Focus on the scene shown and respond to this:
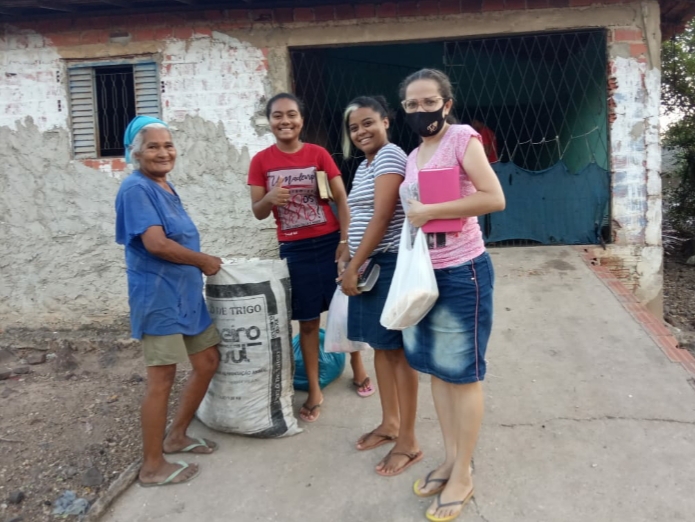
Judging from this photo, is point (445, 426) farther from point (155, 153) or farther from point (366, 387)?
point (155, 153)

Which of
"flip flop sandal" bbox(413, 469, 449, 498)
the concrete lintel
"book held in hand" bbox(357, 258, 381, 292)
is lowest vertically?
"flip flop sandal" bbox(413, 469, 449, 498)

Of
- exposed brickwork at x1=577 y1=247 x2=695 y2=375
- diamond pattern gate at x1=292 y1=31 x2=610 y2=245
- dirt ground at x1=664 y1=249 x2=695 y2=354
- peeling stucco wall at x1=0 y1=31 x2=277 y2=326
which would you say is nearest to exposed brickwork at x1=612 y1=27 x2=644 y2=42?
diamond pattern gate at x1=292 y1=31 x2=610 y2=245

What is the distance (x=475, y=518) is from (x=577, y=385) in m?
1.36

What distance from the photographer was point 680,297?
6473 mm

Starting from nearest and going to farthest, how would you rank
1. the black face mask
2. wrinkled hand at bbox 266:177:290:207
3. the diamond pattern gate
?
the black face mask < wrinkled hand at bbox 266:177:290:207 < the diamond pattern gate

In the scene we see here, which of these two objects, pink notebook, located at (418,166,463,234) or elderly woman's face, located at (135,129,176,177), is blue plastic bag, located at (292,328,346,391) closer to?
elderly woman's face, located at (135,129,176,177)

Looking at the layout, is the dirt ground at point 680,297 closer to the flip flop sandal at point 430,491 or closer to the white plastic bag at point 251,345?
the flip flop sandal at point 430,491

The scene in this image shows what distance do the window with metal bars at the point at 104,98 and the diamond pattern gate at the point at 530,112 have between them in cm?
148

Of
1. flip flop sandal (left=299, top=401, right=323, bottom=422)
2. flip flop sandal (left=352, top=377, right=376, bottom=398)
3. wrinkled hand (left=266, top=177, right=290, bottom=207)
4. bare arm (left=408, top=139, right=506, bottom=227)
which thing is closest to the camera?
bare arm (left=408, top=139, right=506, bottom=227)

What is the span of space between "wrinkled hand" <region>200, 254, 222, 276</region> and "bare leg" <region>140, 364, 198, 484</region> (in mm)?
445

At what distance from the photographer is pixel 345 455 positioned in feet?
8.51

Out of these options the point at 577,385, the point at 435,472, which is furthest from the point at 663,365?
the point at 435,472

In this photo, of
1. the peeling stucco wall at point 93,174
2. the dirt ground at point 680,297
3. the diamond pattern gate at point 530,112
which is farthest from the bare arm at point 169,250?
the dirt ground at point 680,297

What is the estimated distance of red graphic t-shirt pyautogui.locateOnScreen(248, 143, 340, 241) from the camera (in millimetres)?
2807
